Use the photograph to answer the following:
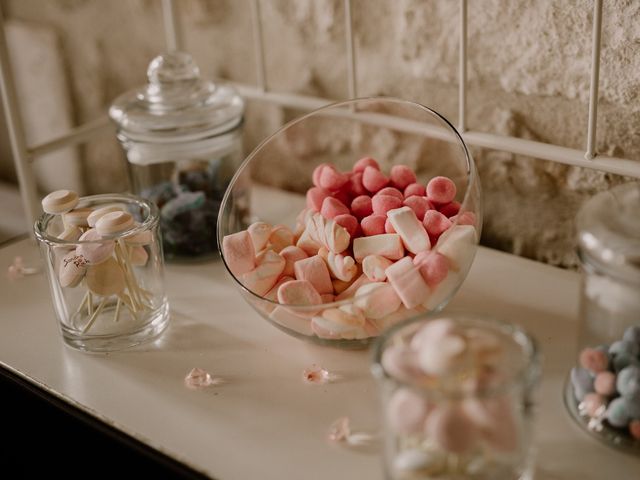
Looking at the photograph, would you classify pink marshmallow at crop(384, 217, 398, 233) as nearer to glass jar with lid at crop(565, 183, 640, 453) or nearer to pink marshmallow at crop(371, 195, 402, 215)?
pink marshmallow at crop(371, 195, 402, 215)

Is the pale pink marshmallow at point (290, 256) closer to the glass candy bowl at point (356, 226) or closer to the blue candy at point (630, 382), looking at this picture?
the glass candy bowl at point (356, 226)

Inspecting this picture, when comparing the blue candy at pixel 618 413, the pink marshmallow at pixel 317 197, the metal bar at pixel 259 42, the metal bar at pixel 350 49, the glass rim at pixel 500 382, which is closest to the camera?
the glass rim at pixel 500 382

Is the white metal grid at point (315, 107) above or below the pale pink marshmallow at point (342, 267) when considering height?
above

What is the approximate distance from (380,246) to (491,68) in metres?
0.29

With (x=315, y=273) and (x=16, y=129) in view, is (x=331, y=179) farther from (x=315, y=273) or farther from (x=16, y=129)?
(x=16, y=129)

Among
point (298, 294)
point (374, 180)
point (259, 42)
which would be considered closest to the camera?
point (298, 294)

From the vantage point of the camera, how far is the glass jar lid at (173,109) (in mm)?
994

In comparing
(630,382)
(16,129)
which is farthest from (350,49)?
(630,382)

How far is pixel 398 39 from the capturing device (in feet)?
3.46

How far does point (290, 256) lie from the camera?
33.6 inches

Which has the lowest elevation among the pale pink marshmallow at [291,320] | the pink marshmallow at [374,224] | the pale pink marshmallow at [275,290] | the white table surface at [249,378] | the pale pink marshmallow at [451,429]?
the white table surface at [249,378]

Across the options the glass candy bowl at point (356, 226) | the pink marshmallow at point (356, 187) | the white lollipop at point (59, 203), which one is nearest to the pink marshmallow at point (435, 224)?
the glass candy bowl at point (356, 226)

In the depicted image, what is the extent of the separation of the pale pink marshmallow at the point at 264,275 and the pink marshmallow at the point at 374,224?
9 cm

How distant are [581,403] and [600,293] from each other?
95mm
